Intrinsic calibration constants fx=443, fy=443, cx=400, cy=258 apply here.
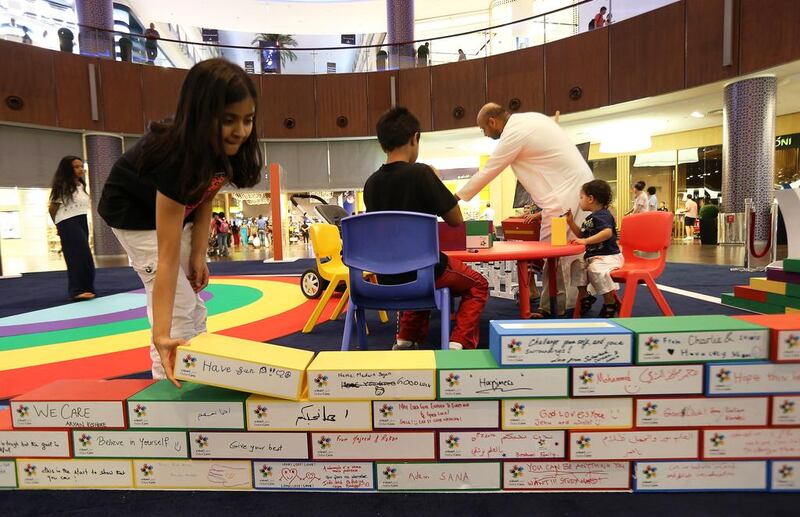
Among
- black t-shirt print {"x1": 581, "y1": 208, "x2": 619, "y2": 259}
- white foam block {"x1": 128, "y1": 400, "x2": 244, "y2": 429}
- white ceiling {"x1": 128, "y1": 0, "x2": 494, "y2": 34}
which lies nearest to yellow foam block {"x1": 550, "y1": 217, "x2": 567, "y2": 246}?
black t-shirt print {"x1": 581, "y1": 208, "x2": 619, "y2": 259}

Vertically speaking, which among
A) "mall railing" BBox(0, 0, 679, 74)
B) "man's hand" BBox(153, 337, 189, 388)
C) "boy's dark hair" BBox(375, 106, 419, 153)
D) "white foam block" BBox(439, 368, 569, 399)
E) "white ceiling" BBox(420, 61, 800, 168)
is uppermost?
"mall railing" BBox(0, 0, 679, 74)

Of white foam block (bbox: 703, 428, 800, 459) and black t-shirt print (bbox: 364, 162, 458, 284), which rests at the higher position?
black t-shirt print (bbox: 364, 162, 458, 284)

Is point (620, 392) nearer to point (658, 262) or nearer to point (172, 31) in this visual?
point (658, 262)

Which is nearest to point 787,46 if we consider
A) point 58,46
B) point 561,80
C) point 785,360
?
point 561,80

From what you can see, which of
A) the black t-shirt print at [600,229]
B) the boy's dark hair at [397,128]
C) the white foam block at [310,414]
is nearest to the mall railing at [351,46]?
the black t-shirt print at [600,229]

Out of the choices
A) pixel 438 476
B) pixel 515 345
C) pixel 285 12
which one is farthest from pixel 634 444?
pixel 285 12

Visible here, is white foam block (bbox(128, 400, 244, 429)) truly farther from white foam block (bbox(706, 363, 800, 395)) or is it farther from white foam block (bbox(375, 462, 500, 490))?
white foam block (bbox(706, 363, 800, 395))

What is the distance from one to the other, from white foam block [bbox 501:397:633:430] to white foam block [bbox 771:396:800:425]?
0.35 m

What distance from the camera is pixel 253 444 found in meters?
1.15

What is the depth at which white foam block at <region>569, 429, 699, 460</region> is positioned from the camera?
1.10m

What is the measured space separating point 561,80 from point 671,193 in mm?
7121

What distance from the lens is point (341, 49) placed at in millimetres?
11328

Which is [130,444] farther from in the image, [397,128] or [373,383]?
[397,128]

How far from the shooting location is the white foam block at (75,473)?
1198 mm
